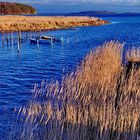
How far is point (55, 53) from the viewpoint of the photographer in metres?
38.1

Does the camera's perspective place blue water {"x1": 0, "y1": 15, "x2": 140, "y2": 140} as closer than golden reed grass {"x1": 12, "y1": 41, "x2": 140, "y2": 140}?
No

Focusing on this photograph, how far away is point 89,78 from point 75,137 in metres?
6.32

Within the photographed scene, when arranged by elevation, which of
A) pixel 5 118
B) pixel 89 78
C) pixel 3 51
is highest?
pixel 89 78

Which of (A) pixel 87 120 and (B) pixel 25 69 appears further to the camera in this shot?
(B) pixel 25 69

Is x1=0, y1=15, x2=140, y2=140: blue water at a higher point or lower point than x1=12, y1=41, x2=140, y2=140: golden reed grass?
lower

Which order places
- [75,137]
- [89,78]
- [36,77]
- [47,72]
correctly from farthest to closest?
[47,72]
[36,77]
[89,78]
[75,137]

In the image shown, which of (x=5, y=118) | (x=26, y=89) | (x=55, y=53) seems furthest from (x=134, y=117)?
(x=55, y=53)

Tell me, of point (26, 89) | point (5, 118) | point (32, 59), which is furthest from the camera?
point (32, 59)

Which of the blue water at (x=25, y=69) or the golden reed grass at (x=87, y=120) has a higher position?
the golden reed grass at (x=87, y=120)

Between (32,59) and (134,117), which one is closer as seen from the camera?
(134,117)

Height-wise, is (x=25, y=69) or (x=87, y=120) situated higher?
(x=87, y=120)

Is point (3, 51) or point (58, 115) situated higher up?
point (58, 115)

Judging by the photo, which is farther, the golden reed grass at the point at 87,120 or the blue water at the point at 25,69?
the blue water at the point at 25,69

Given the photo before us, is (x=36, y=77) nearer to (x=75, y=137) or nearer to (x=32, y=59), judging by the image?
(x=32, y=59)
